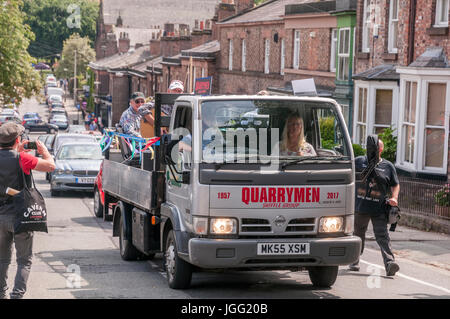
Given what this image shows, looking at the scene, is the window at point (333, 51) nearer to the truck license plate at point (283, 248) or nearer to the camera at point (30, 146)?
the truck license plate at point (283, 248)

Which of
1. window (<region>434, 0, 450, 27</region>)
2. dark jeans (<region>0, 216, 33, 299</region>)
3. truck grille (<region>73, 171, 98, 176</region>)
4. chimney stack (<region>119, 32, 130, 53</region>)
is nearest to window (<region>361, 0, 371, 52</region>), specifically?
window (<region>434, 0, 450, 27</region>)

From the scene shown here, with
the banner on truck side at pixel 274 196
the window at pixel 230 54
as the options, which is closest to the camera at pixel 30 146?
the banner on truck side at pixel 274 196

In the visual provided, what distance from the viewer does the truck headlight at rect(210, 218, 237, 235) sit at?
30.2 feet

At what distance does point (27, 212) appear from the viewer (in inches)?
336

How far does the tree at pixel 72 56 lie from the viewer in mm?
112375

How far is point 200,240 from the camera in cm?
916

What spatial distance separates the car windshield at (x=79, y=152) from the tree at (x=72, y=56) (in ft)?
291

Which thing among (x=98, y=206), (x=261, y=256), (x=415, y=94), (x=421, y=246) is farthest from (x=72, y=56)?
(x=261, y=256)

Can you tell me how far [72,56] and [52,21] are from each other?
995 cm

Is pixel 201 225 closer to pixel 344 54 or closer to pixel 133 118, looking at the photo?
pixel 133 118

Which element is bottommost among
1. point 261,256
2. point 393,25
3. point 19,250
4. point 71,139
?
point 71,139

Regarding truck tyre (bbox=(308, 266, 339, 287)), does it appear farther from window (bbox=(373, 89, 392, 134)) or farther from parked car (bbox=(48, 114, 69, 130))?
parked car (bbox=(48, 114, 69, 130))

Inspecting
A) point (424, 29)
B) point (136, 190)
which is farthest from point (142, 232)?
point (424, 29)

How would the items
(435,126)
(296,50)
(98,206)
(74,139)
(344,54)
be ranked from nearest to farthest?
(98,206), (435,126), (74,139), (344,54), (296,50)
